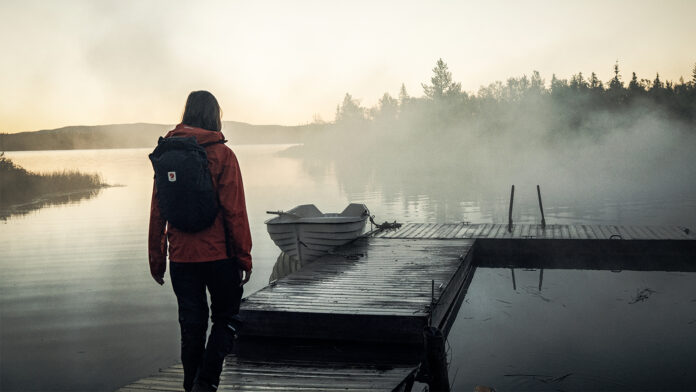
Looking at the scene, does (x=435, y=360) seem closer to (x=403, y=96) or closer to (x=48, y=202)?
(x=48, y=202)

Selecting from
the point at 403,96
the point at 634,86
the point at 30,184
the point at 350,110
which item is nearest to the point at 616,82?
the point at 634,86

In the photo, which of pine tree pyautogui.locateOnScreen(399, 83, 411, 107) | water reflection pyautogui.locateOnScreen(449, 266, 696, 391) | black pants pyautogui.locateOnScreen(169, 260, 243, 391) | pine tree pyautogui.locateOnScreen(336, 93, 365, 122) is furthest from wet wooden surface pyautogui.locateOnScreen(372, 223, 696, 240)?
pine tree pyautogui.locateOnScreen(336, 93, 365, 122)

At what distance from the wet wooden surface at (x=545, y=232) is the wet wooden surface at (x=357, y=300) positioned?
3.15m

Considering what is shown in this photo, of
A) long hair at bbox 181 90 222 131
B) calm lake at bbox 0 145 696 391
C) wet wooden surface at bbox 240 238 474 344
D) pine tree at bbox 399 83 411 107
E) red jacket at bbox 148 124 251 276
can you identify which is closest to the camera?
red jacket at bbox 148 124 251 276

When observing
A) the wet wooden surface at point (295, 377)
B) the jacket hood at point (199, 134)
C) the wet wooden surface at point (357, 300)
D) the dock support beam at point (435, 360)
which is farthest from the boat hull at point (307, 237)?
the jacket hood at point (199, 134)

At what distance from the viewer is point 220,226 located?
3926mm

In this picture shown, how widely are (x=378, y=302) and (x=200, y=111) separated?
3755 millimetres

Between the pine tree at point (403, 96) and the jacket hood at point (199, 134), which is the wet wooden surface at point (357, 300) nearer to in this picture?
the jacket hood at point (199, 134)

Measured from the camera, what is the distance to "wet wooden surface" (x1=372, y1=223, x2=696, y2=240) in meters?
12.4

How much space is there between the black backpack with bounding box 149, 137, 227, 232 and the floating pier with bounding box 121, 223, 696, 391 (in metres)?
1.83

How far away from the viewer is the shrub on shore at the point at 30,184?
109ft

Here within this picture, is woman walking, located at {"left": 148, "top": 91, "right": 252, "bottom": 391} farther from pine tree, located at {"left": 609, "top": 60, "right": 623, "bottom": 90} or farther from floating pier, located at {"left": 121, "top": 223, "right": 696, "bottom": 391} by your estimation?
pine tree, located at {"left": 609, "top": 60, "right": 623, "bottom": 90}

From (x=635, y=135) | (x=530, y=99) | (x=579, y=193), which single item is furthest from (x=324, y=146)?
(x=579, y=193)

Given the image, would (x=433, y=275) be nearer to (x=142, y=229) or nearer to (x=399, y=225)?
(x=399, y=225)
